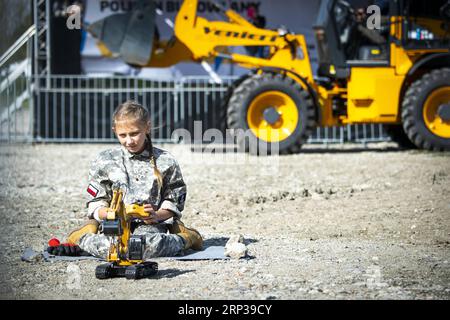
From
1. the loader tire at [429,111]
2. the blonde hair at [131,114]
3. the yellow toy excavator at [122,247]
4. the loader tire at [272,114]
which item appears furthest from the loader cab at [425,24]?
the yellow toy excavator at [122,247]

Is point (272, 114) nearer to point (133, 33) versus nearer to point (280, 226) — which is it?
point (133, 33)

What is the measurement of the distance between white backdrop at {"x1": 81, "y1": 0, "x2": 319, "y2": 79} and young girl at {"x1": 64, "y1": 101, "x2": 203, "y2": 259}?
12255 millimetres

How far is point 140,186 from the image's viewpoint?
672 centimetres

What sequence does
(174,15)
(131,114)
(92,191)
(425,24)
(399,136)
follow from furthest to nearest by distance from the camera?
(174,15)
(399,136)
(425,24)
(92,191)
(131,114)

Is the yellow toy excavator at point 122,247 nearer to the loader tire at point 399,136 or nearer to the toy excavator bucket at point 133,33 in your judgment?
the toy excavator bucket at point 133,33

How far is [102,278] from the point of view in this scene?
582 centimetres

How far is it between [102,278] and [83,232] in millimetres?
975

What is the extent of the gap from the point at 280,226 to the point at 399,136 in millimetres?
9098

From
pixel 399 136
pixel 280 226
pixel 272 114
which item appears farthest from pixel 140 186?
pixel 399 136

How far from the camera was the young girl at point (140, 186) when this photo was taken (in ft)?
21.4

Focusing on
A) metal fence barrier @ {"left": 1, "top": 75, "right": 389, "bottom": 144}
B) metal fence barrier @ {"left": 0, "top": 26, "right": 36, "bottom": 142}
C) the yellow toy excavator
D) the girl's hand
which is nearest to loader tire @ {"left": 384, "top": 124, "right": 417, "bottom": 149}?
metal fence barrier @ {"left": 1, "top": 75, "right": 389, "bottom": 144}

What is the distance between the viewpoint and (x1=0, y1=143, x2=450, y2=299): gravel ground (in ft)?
18.4

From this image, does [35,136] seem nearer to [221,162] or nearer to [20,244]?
[221,162]
